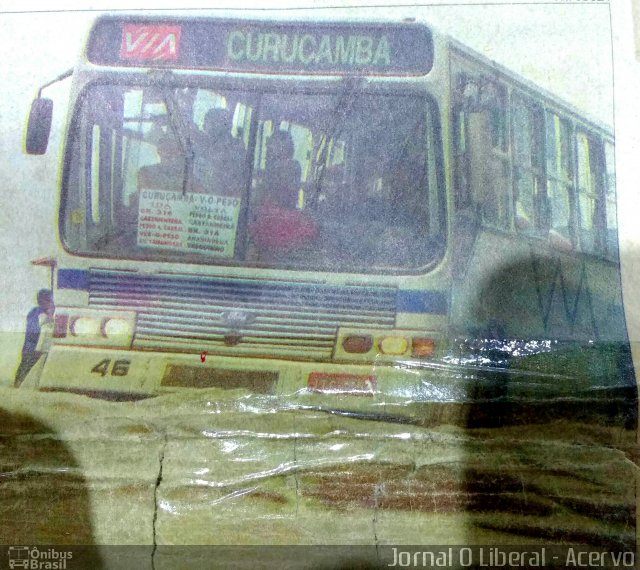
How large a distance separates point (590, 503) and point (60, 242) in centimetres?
215

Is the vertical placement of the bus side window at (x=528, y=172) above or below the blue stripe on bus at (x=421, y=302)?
above

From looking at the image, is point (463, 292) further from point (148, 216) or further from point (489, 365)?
point (148, 216)

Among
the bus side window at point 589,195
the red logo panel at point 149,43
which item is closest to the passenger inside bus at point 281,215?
the red logo panel at point 149,43

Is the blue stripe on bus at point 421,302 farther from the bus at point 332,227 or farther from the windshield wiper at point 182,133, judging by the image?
the windshield wiper at point 182,133

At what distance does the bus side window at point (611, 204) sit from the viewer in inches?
102

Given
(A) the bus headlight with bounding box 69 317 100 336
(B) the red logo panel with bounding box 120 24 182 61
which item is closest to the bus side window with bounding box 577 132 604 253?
(B) the red logo panel with bounding box 120 24 182 61

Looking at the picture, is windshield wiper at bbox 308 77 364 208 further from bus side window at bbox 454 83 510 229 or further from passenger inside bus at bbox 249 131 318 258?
bus side window at bbox 454 83 510 229

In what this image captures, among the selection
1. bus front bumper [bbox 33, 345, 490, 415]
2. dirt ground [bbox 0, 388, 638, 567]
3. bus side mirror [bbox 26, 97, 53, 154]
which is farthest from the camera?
bus side mirror [bbox 26, 97, 53, 154]

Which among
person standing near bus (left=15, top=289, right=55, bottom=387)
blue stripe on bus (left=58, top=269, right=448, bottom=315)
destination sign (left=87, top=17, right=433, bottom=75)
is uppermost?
destination sign (left=87, top=17, right=433, bottom=75)

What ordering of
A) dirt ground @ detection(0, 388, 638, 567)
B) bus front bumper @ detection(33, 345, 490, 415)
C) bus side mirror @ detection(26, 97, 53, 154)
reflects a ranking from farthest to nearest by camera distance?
bus side mirror @ detection(26, 97, 53, 154), bus front bumper @ detection(33, 345, 490, 415), dirt ground @ detection(0, 388, 638, 567)

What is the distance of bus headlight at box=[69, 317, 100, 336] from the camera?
8.67 feet

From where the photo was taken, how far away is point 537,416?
2549mm

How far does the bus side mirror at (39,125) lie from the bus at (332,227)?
12 centimetres

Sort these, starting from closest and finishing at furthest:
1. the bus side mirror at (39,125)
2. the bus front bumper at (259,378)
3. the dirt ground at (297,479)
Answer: the dirt ground at (297,479) → the bus front bumper at (259,378) → the bus side mirror at (39,125)
